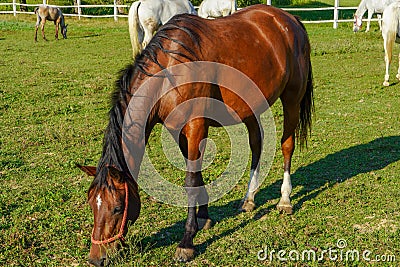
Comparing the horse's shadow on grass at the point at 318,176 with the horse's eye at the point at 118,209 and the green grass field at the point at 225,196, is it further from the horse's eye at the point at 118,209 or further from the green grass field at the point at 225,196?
the horse's eye at the point at 118,209

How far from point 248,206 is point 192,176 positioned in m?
0.94

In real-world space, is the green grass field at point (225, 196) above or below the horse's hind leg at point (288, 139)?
below

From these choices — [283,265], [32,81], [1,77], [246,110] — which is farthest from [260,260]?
[1,77]

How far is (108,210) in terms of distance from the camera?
10.3 feet

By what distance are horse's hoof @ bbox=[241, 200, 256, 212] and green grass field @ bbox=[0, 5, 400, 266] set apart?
0.08m

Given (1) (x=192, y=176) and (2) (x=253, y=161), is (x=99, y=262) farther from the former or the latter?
(2) (x=253, y=161)

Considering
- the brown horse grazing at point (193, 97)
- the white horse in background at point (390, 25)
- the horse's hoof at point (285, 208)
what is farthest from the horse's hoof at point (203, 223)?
the white horse in background at point (390, 25)

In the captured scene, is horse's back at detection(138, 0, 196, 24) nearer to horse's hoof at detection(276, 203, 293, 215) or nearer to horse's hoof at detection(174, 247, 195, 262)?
horse's hoof at detection(276, 203, 293, 215)

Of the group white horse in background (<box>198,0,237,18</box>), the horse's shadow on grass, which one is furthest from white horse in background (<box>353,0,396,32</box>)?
the horse's shadow on grass

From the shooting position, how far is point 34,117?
25.6 ft

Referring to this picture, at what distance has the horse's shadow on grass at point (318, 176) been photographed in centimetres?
411

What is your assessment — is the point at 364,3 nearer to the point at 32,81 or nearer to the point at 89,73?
the point at 89,73

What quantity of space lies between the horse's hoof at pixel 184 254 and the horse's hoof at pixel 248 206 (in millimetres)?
975

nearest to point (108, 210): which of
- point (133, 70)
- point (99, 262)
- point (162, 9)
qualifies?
point (99, 262)
